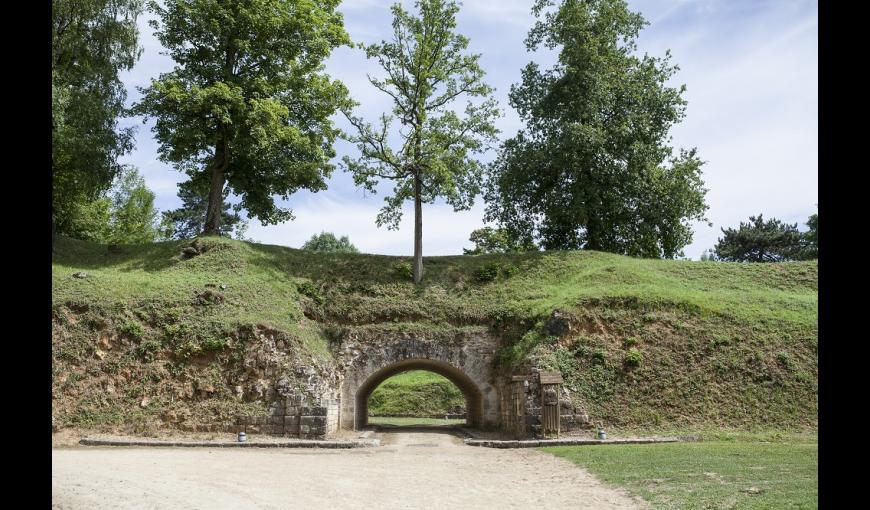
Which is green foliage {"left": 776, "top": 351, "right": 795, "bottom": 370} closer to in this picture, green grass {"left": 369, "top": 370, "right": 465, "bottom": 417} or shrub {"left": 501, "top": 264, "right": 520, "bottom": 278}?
shrub {"left": 501, "top": 264, "right": 520, "bottom": 278}

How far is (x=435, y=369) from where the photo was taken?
96.9ft

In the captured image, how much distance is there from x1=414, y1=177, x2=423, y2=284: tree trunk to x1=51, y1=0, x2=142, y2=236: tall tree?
44.7 feet

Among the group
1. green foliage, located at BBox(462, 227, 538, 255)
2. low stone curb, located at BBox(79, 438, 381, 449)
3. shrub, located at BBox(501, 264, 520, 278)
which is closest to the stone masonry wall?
low stone curb, located at BBox(79, 438, 381, 449)

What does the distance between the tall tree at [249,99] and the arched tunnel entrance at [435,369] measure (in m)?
11.7

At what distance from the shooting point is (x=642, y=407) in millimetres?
22531

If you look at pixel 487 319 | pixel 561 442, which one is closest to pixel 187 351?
pixel 487 319

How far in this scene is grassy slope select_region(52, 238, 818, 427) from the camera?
22.5 m

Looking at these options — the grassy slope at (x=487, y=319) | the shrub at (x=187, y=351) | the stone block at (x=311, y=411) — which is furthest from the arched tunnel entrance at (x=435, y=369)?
the shrub at (x=187, y=351)

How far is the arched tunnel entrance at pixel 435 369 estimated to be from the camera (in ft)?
86.3

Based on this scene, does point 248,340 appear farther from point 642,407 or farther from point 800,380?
point 800,380

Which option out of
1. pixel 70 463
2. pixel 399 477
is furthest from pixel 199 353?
pixel 399 477

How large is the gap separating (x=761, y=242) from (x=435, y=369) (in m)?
43.9

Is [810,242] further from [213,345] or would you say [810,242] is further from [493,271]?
[213,345]
